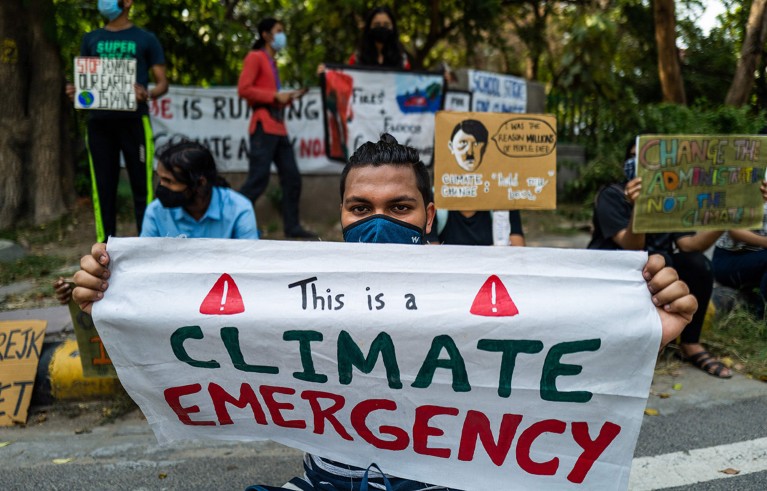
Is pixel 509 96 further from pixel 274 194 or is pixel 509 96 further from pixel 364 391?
pixel 364 391

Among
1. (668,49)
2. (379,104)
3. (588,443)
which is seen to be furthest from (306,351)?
(668,49)


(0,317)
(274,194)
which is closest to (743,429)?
(0,317)

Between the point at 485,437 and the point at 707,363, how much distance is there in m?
2.68

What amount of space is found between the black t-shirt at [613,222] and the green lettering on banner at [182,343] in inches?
105

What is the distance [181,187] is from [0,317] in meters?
1.90

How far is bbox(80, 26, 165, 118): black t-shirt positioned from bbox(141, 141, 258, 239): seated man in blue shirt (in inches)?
55.7

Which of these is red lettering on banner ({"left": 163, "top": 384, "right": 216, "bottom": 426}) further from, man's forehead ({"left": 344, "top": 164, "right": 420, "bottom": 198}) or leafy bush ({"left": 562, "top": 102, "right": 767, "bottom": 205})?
leafy bush ({"left": 562, "top": 102, "right": 767, "bottom": 205})

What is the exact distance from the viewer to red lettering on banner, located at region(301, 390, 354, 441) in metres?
1.73

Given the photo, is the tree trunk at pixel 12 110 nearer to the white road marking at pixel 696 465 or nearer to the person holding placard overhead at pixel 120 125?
the person holding placard overhead at pixel 120 125

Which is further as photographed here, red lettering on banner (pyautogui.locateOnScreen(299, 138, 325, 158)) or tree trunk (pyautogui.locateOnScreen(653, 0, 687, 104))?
tree trunk (pyautogui.locateOnScreen(653, 0, 687, 104))

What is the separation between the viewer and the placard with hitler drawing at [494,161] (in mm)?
3647

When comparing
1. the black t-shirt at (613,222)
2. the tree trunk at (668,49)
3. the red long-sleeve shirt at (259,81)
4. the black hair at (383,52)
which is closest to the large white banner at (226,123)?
the black hair at (383,52)

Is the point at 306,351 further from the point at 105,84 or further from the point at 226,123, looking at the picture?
the point at 226,123

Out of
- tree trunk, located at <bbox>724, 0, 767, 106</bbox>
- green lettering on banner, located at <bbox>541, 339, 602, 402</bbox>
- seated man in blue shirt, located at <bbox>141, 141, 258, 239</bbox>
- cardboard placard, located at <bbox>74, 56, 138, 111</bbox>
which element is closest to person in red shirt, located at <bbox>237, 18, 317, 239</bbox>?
cardboard placard, located at <bbox>74, 56, 138, 111</bbox>
